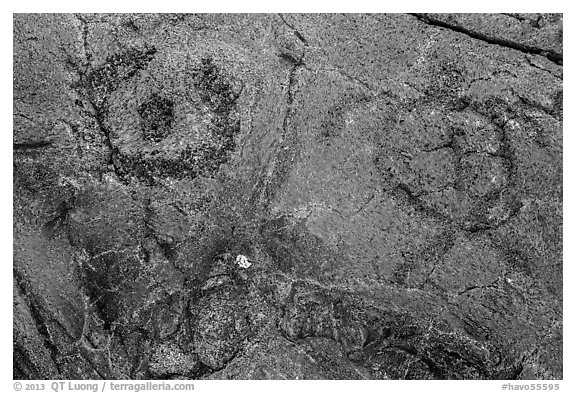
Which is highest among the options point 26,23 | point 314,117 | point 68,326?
point 26,23

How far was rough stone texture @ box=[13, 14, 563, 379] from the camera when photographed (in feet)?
6.47

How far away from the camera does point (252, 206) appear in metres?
2.03

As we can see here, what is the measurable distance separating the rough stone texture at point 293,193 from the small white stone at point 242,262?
0.02 metres

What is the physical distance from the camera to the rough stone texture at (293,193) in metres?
1.97

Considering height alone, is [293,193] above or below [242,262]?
above

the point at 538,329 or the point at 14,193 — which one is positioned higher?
the point at 14,193

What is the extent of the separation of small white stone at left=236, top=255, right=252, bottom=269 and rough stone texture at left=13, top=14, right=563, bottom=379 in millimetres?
19

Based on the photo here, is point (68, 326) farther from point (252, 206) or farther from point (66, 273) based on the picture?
point (252, 206)

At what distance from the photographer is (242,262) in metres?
2.04

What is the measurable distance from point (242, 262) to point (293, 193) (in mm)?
287

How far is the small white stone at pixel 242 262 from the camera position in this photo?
2043 millimetres

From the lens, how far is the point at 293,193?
2.02 m

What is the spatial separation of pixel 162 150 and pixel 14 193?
1.72 feet

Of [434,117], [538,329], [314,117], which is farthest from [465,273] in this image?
[314,117]
